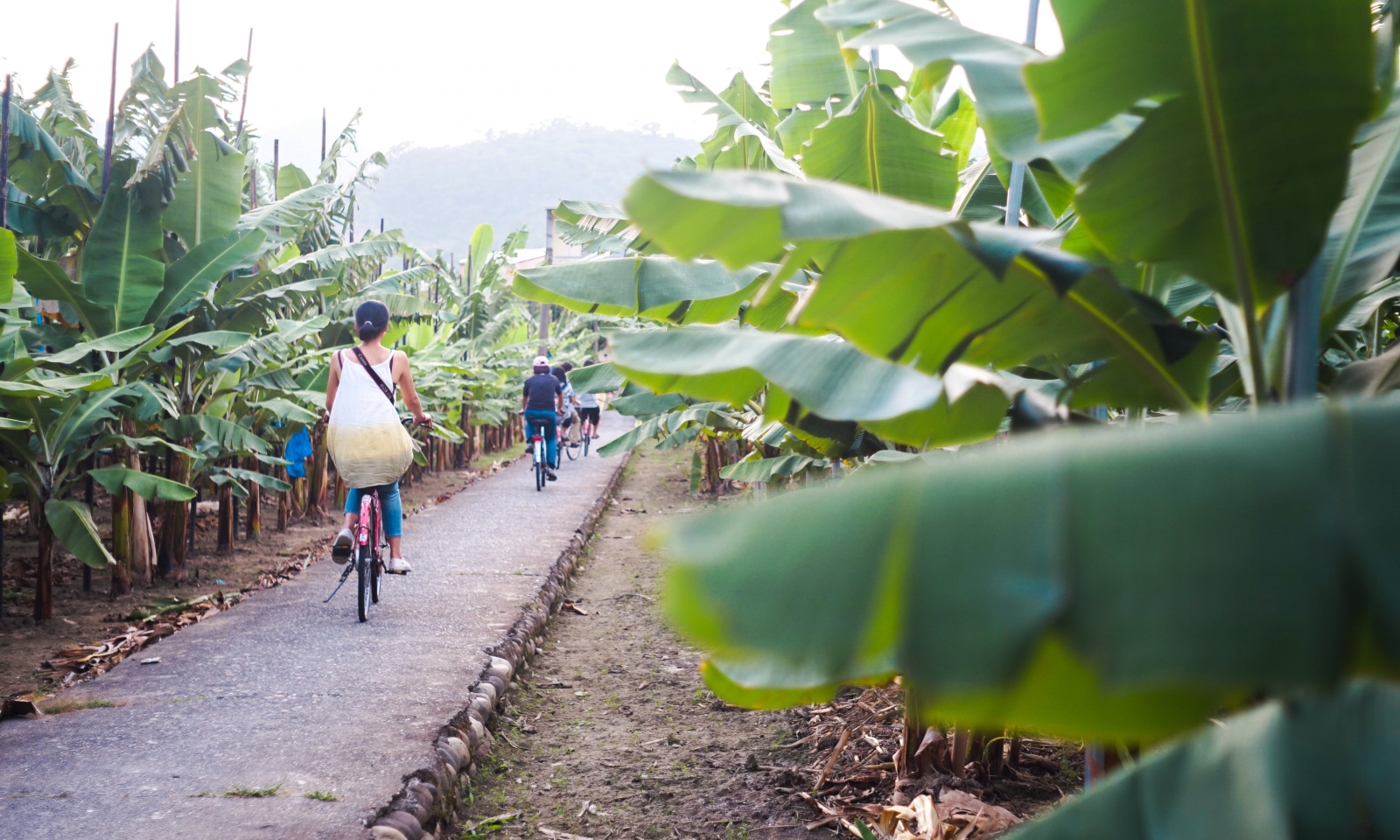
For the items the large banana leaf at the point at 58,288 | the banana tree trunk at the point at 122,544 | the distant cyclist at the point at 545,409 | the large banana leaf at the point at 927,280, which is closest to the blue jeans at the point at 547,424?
the distant cyclist at the point at 545,409

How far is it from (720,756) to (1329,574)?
3.75m

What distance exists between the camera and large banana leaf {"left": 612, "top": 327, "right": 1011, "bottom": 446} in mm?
1412

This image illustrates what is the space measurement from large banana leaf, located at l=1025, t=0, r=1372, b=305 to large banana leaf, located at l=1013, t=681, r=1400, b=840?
0.66 meters

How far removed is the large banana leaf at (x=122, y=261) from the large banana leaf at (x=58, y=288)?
0.18ft

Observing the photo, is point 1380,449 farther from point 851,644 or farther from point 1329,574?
point 851,644

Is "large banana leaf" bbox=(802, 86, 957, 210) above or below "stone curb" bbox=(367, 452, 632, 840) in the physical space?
above

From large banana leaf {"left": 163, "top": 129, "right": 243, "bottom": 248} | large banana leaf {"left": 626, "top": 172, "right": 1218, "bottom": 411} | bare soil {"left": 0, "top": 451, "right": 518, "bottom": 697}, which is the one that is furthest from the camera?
large banana leaf {"left": 163, "top": 129, "right": 243, "bottom": 248}

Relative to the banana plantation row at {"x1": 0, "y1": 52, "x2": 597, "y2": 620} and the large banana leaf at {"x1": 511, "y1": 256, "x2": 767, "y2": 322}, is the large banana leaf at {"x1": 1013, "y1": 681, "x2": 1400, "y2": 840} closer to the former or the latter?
the large banana leaf at {"x1": 511, "y1": 256, "x2": 767, "y2": 322}

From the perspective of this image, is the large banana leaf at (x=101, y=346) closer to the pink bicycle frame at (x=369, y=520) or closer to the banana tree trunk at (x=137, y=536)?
the banana tree trunk at (x=137, y=536)

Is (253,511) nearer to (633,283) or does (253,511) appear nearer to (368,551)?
(368,551)

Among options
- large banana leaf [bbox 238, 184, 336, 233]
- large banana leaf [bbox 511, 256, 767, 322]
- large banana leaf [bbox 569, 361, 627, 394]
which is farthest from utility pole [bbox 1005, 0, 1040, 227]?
large banana leaf [bbox 238, 184, 336, 233]

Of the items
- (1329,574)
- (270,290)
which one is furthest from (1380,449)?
(270,290)

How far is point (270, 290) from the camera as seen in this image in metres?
7.19

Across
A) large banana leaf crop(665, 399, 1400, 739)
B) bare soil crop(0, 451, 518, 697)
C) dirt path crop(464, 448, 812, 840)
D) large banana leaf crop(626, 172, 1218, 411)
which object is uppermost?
large banana leaf crop(626, 172, 1218, 411)
